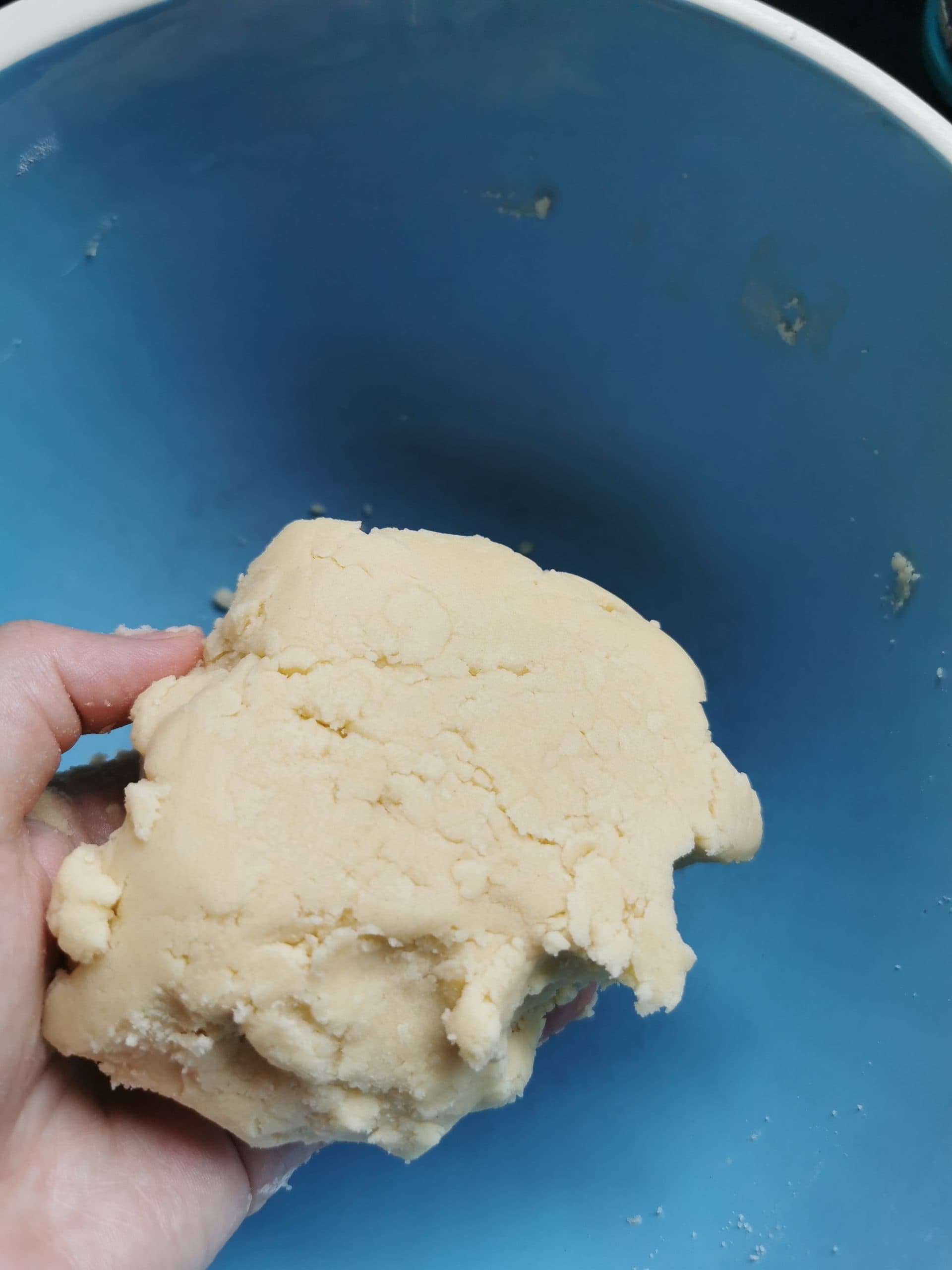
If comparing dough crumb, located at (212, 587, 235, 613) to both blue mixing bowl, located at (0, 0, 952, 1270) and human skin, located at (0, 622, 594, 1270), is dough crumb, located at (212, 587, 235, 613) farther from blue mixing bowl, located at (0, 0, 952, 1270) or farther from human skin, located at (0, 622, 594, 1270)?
human skin, located at (0, 622, 594, 1270)

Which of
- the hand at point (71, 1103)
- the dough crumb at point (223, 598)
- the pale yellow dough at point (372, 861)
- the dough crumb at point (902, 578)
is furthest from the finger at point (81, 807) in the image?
the dough crumb at point (902, 578)

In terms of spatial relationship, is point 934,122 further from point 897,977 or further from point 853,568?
point 897,977

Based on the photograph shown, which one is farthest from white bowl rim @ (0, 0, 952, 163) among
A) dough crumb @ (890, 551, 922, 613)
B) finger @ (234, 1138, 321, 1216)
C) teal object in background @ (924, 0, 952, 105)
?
finger @ (234, 1138, 321, 1216)

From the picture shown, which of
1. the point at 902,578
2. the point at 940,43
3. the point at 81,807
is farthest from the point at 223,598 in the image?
the point at 940,43

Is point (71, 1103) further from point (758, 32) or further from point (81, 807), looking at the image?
point (758, 32)

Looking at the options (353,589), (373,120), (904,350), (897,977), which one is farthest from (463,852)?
(373,120)

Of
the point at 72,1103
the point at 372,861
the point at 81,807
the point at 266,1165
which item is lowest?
the point at 266,1165

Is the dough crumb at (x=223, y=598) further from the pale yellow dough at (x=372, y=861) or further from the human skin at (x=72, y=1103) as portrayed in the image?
the pale yellow dough at (x=372, y=861)
